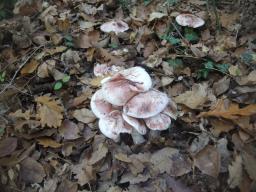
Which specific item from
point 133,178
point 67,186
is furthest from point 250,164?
point 67,186

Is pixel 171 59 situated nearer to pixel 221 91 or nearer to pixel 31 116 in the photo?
pixel 221 91

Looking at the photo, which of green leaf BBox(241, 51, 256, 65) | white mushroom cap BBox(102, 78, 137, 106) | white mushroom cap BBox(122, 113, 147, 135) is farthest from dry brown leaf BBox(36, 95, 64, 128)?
green leaf BBox(241, 51, 256, 65)

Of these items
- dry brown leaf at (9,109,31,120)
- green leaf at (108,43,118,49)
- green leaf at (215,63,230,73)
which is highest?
green leaf at (108,43,118,49)

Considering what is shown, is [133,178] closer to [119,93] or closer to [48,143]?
[119,93]

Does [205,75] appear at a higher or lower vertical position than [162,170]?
higher

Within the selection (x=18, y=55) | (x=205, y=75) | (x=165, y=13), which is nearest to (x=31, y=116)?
(x=18, y=55)

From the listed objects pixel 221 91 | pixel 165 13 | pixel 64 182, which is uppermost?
Answer: pixel 165 13

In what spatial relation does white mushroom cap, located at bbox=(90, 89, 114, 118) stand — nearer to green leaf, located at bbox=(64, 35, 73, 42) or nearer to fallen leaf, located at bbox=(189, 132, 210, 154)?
fallen leaf, located at bbox=(189, 132, 210, 154)
